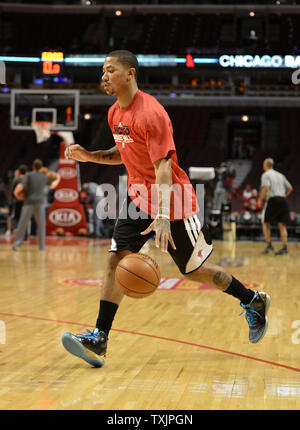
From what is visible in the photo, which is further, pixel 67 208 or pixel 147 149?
pixel 67 208

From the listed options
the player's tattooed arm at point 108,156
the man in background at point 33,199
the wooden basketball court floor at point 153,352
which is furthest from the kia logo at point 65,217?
the player's tattooed arm at point 108,156

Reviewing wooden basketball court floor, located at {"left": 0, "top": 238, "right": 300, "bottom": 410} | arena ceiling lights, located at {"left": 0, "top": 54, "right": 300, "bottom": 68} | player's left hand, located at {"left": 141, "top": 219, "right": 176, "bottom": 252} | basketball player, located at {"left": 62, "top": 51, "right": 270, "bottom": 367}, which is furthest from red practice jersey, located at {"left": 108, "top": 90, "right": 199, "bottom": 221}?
arena ceiling lights, located at {"left": 0, "top": 54, "right": 300, "bottom": 68}

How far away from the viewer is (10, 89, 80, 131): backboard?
1647 cm

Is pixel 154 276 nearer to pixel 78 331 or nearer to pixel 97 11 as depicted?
pixel 78 331

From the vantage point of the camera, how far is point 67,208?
1570cm

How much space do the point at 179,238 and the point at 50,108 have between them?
13875 mm

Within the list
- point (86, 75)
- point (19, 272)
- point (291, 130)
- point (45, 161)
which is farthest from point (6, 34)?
point (19, 272)

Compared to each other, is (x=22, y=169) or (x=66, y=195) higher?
(x=22, y=169)

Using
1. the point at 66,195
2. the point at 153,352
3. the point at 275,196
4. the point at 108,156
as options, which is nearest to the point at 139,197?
the point at 108,156

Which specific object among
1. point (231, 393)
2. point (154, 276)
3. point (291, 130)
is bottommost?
point (231, 393)

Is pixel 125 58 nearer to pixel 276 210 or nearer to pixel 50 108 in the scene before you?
pixel 276 210
